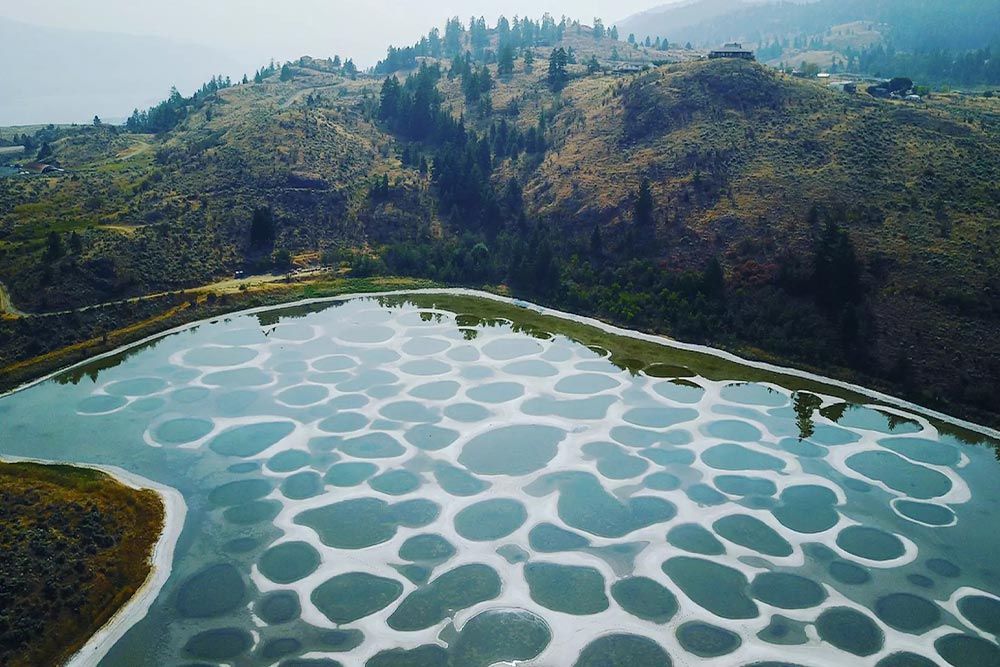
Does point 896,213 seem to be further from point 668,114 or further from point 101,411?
point 101,411

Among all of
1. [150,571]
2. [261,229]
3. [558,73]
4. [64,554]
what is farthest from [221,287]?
[558,73]

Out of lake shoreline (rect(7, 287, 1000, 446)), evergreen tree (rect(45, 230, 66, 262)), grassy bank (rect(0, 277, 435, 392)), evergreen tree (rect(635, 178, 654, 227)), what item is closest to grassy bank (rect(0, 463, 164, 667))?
grassy bank (rect(0, 277, 435, 392))

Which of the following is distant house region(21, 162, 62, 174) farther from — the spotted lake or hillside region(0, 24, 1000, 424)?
the spotted lake

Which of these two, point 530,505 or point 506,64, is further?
point 506,64

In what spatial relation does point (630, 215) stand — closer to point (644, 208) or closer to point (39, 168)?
point (644, 208)

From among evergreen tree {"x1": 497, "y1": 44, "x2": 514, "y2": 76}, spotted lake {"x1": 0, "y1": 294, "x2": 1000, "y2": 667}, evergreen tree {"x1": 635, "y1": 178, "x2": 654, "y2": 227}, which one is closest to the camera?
spotted lake {"x1": 0, "y1": 294, "x2": 1000, "y2": 667}

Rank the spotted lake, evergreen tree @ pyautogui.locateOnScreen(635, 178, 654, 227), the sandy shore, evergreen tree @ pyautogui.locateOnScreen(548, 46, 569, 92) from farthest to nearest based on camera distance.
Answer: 1. evergreen tree @ pyautogui.locateOnScreen(548, 46, 569, 92)
2. evergreen tree @ pyautogui.locateOnScreen(635, 178, 654, 227)
3. the spotted lake
4. the sandy shore

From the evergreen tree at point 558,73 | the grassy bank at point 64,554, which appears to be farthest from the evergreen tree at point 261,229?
the evergreen tree at point 558,73

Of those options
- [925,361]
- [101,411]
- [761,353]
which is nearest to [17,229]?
[101,411]
